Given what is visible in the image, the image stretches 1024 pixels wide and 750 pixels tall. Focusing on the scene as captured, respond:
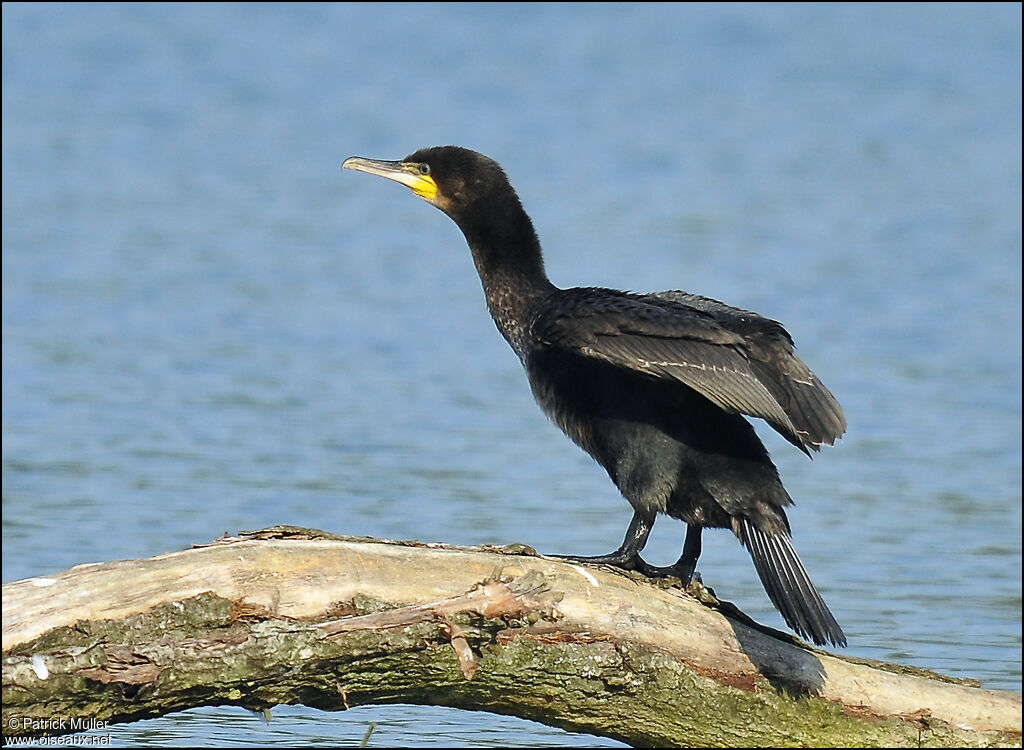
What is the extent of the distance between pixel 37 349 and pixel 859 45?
12.4 metres

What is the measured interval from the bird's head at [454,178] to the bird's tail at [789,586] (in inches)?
64.9

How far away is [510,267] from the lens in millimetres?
5973

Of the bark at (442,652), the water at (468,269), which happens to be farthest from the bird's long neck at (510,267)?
the water at (468,269)

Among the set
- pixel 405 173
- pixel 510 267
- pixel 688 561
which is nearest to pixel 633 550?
pixel 688 561

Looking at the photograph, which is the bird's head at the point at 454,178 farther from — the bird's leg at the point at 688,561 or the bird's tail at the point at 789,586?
the bird's tail at the point at 789,586

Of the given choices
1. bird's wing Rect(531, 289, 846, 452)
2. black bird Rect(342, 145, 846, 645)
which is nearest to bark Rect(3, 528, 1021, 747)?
black bird Rect(342, 145, 846, 645)

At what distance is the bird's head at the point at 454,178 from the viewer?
6.17 metres

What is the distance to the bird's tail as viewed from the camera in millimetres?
4824

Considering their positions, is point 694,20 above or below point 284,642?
above

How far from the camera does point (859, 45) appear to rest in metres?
20.8

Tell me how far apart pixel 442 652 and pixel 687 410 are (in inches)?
46.3

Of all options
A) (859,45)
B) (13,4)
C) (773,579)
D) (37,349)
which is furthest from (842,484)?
(13,4)

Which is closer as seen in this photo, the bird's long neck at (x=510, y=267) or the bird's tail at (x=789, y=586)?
the bird's tail at (x=789, y=586)

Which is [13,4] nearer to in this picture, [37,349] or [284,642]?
[37,349]
